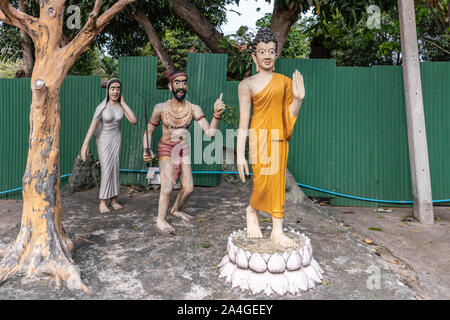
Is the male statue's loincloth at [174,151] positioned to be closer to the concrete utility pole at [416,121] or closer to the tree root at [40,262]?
the tree root at [40,262]

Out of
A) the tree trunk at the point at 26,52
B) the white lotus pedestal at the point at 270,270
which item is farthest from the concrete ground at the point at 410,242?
the tree trunk at the point at 26,52

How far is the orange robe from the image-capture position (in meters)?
3.24

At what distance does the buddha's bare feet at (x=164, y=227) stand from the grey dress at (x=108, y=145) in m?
1.35


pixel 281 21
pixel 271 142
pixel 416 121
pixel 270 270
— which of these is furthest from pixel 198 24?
pixel 270 270

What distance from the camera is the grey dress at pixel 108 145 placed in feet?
17.0

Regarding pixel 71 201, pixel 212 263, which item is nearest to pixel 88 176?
pixel 71 201

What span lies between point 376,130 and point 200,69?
318 cm

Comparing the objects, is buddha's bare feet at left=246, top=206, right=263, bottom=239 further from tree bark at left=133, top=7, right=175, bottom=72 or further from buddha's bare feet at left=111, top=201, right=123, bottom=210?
tree bark at left=133, top=7, right=175, bottom=72

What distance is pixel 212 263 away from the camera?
342 centimetres

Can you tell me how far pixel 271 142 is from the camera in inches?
128

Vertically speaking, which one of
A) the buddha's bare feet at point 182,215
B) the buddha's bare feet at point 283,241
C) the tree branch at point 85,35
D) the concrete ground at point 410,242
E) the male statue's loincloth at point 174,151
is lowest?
the concrete ground at point 410,242

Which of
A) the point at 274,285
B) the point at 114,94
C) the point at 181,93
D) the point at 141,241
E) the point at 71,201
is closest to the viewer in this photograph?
the point at 274,285

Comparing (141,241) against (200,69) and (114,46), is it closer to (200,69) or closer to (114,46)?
(200,69)

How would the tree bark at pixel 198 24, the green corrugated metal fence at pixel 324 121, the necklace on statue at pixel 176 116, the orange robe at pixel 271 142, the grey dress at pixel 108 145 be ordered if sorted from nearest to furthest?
the orange robe at pixel 271 142
the necklace on statue at pixel 176 116
the grey dress at pixel 108 145
the green corrugated metal fence at pixel 324 121
the tree bark at pixel 198 24
